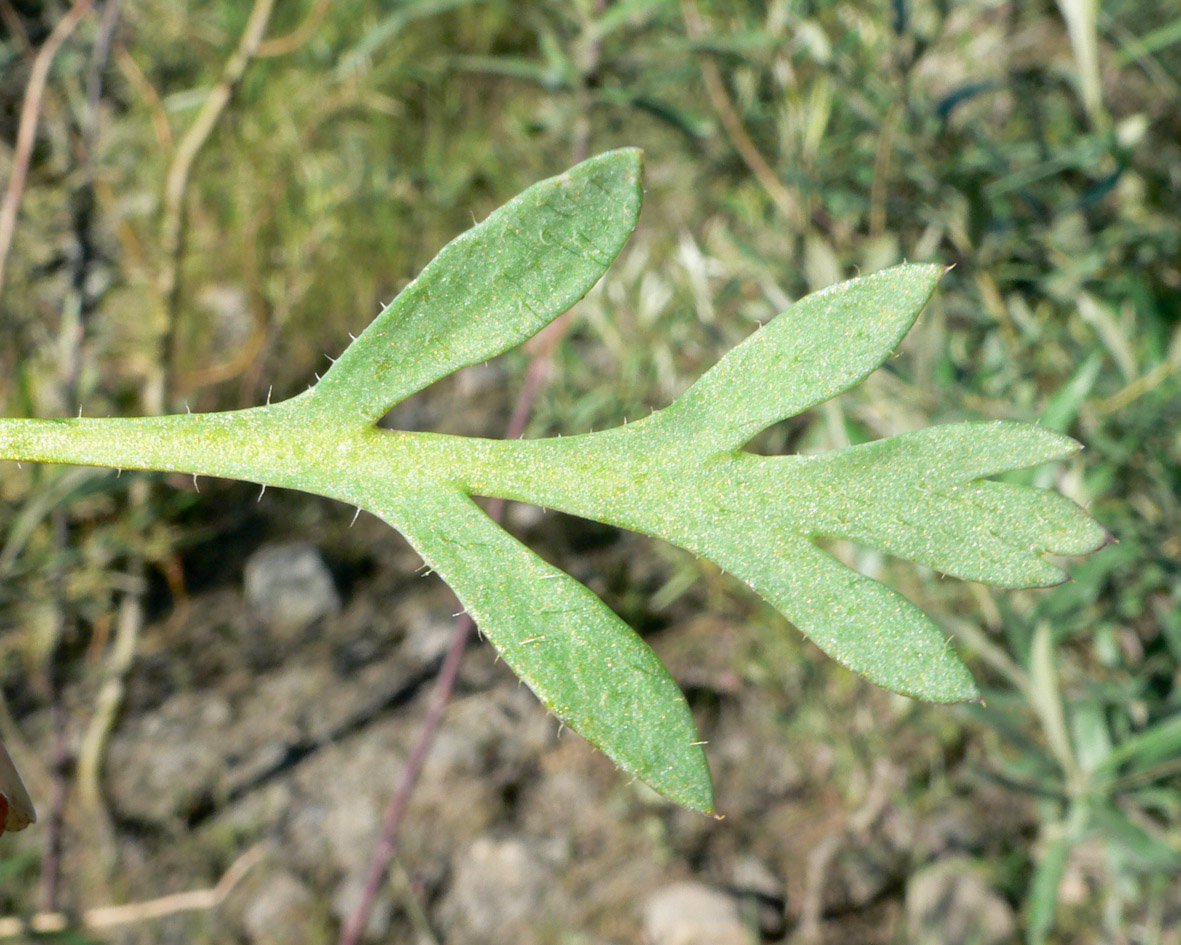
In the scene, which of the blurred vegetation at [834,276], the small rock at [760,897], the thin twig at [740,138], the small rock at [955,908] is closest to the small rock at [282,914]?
the blurred vegetation at [834,276]

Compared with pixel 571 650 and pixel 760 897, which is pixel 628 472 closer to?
pixel 571 650

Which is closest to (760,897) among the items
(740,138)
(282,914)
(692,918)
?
(692,918)

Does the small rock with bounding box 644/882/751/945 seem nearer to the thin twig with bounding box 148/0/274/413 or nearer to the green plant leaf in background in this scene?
the thin twig with bounding box 148/0/274/413

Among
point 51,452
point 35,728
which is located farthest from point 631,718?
point 35,728

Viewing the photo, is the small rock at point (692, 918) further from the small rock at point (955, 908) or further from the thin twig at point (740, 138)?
the thin twig at point (740, 138)

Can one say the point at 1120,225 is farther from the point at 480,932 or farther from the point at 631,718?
the point at 480,932

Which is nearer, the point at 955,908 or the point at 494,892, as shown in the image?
the point at 955,908
